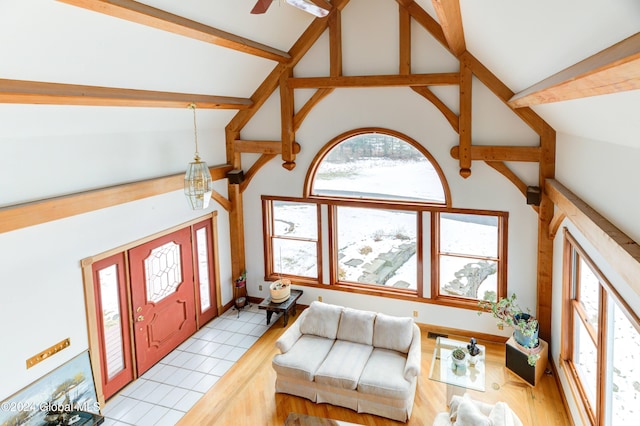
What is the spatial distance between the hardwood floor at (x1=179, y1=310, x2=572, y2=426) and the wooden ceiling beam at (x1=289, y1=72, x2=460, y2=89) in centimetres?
388

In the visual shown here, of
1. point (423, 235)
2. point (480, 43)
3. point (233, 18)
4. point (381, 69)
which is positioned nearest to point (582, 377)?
point (423, 235)

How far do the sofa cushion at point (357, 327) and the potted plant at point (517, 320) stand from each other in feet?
5.65

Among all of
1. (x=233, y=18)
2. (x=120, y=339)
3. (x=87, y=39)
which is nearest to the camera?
(x=87, y=39)

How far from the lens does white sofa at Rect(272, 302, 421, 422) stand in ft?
16.8

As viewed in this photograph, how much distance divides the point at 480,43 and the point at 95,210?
464 centimetres

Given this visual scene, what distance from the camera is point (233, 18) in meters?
5.03

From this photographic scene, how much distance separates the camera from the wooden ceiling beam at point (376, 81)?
6.28 metres

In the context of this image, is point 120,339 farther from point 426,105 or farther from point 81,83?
point 426,105

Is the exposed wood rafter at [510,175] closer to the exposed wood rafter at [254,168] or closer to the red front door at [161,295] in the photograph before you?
the exposed wood rafter at [254,168]

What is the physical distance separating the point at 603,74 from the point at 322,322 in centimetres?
477

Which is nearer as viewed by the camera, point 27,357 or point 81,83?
point 81,83

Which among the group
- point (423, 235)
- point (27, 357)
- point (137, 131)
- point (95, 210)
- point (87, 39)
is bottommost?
point (27, 357)

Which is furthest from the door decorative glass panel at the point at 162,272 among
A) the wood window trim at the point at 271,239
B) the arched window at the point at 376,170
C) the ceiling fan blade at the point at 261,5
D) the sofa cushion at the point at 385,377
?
the ceiling fan blade at the point at 261,5

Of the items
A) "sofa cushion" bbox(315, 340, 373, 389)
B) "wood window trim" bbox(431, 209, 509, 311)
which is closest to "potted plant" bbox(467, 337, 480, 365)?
"sofa cushion" bbox(315, 340, 373, 389)
